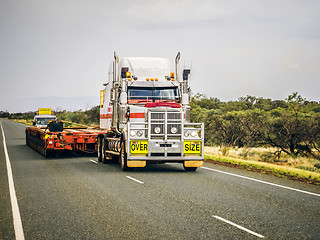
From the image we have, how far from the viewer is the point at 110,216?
291 inches

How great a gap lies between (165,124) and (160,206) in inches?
220

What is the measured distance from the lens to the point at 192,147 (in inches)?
534

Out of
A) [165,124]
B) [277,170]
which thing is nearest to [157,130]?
[165,124]

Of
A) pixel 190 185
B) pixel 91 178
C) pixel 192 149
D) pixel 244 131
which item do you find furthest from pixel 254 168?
pixel 244 131

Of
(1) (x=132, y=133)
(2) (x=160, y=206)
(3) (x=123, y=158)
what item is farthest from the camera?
(3) (x=123, y=158)

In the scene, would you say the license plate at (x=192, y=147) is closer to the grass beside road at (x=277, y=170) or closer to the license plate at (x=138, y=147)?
the license plate at (x=138, y=147)

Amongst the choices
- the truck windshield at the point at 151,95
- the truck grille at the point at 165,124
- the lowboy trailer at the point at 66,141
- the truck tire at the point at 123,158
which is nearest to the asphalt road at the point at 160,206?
the truck tire at the point at 123,158

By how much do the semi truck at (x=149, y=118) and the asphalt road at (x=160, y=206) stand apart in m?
0.68

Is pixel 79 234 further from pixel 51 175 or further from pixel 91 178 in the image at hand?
pixel 51 175

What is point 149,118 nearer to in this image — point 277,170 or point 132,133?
point 132,133

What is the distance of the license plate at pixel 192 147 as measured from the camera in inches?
532

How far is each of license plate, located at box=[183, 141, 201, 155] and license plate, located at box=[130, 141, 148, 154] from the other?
4.40ft

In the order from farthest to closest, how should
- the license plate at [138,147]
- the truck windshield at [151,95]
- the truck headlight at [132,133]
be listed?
the truck windshield at [151,95] < the truck headlight at [132,133] < the license plate at [138,147]

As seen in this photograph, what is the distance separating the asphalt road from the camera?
6348mm
